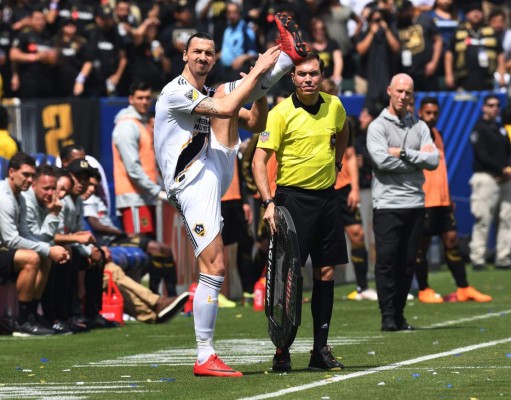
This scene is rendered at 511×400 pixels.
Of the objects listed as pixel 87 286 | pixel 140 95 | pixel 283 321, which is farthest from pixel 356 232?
pixel 283 321

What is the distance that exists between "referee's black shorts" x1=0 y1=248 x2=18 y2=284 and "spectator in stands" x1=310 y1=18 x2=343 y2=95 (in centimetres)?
977

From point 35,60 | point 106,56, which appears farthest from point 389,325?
point 106,56

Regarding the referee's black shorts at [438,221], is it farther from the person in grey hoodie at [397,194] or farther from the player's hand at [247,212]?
the person in grey hoodie at [397,194]

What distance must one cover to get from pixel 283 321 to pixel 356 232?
8.31m

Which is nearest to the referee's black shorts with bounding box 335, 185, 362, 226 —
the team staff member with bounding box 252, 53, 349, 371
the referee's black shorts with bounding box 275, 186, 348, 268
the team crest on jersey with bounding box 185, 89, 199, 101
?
the team staff member with bounding box 252, 53, 349, 371

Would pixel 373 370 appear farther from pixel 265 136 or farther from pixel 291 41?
pixel 291 41

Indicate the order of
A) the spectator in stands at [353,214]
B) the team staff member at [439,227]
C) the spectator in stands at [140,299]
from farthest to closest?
the spectator in stands at [353,214] → the team staff member at [439,227] → the spectator in stands at [140,299]

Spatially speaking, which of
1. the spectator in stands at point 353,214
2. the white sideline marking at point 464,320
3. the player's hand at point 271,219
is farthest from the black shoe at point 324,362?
the spectator in stands at point 353,214

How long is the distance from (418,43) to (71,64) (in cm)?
574

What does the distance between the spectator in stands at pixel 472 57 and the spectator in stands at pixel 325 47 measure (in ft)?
7.04

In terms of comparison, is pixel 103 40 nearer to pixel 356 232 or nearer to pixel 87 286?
pixel 356 232

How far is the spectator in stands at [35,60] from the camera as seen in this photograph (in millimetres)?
22312

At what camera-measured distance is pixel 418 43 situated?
24438mm

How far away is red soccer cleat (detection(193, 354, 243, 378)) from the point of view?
390 inches
